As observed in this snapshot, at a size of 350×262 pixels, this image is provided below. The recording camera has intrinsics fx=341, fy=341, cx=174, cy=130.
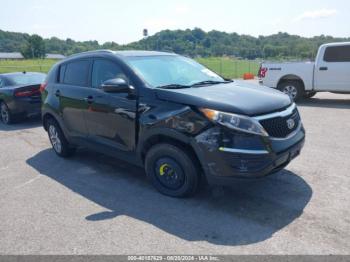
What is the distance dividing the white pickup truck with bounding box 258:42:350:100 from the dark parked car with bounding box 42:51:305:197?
7.46 m

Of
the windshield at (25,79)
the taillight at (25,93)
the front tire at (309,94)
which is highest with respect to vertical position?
the windshield at (25,79)

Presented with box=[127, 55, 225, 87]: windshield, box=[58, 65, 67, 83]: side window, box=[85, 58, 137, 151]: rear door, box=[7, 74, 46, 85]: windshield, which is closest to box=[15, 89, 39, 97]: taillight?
box=[7, 74, 46, 85]: windshield

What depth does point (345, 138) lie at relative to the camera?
6.66 m

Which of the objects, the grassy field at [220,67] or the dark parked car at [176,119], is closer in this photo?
the dark parked car at [176,119]

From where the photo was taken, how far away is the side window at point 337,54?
10961 mm

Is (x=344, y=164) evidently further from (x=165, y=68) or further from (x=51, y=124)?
(x=51, y=124)

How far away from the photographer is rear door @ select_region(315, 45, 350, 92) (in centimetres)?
1094

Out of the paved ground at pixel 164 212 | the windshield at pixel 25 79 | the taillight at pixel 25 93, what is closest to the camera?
the paved ground at pixel 164 212

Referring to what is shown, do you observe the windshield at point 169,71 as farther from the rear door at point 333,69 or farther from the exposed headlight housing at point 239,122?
the rear door at point 333,69

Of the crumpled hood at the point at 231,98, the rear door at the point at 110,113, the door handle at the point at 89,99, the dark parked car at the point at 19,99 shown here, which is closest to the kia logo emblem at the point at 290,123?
the crumpled hood at the point at 231,98

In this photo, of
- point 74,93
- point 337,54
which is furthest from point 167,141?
point 337,54

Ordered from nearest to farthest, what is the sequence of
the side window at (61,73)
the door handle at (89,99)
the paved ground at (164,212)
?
the paved ground at (164,212) → the door handle at (89,99) → the side window at (61,73)

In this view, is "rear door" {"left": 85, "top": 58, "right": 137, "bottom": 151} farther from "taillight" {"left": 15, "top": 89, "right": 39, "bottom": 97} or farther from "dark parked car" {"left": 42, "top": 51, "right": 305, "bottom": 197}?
"taillight" {"left": 15, "top": 89, "right": 39, "bottom": 97}

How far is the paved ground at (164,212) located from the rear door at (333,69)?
240 inches
